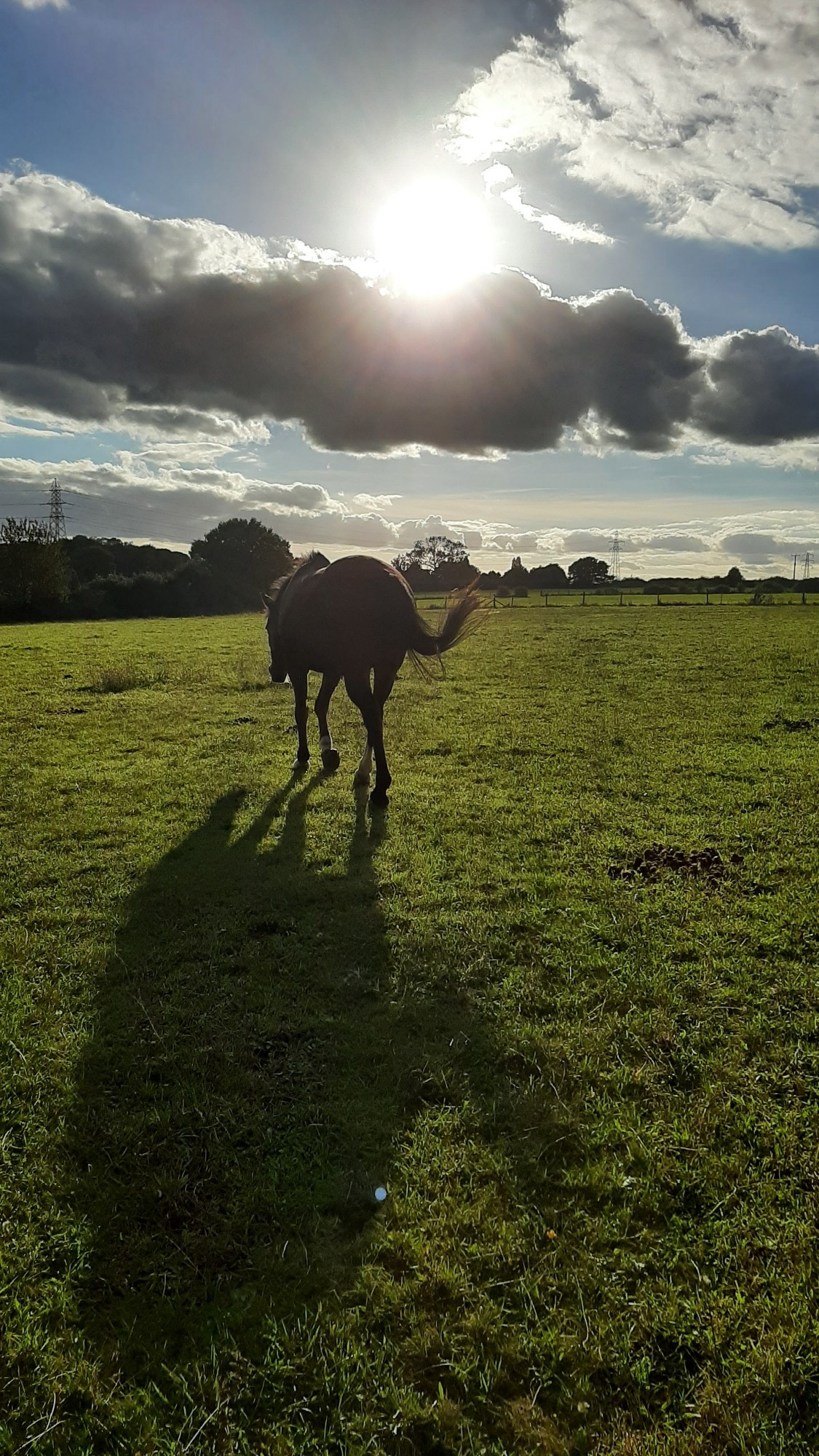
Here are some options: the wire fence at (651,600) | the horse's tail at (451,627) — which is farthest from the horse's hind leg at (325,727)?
the wire fence at (651,600)

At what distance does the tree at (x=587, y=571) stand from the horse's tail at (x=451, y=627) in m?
87.7

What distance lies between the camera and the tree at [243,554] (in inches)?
2598

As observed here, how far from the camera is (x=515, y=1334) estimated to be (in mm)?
2309

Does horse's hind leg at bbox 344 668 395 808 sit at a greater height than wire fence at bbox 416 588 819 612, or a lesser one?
lesser

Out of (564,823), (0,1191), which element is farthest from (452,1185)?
(564,823)

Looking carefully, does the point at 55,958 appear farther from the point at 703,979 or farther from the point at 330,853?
the point at 703,979

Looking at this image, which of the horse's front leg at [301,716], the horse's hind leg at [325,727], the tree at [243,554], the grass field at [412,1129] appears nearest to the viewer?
the grass field at [412,1129]

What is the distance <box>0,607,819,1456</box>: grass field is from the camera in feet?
7.20

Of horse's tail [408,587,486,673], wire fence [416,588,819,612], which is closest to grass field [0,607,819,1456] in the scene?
horse's tail [408,587,486,673]

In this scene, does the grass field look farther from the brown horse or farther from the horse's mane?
the horse's mane

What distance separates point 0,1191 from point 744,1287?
278 centimetres

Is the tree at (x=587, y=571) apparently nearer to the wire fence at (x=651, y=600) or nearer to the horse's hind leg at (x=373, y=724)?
the wire fence at (x=651, y=600)

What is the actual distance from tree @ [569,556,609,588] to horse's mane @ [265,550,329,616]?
282ft

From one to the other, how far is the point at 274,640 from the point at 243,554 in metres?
66.6
